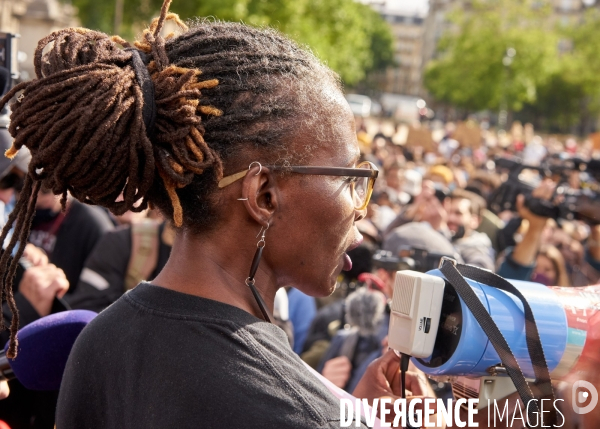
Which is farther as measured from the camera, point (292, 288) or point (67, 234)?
point (292, 288)

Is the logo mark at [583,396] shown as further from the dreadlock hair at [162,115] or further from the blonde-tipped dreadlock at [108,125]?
the blonde-tipped dreadlock at [108,125]

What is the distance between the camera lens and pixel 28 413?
2438mm

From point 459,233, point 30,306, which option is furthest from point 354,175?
point 459,233

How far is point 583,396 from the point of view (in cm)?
163

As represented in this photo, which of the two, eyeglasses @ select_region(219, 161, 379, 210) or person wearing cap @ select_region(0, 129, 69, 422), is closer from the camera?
eyeglasses @ select_region(219, 161, 379, 210)

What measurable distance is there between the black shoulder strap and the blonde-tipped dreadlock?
2.08ft

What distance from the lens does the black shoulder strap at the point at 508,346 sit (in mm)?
1604

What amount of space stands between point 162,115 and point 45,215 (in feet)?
10.5

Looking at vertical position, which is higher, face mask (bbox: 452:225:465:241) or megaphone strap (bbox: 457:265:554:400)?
megaphone strap (bbox: 457:265:554:400)

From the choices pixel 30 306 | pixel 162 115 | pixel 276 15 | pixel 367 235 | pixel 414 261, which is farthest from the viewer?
pixel 276 15

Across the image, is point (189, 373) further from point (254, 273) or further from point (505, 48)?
point (505, 48)

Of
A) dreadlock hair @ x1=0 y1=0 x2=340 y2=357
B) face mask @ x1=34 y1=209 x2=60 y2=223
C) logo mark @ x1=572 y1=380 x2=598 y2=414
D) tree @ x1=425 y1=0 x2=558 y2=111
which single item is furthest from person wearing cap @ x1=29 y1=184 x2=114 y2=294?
tree @ x1=425 y1=0 x2=558 y2=111

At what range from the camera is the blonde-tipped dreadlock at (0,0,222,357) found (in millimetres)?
1446

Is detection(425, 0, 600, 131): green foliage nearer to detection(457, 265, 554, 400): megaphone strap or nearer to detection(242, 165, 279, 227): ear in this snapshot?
detection(457, 265, 554, 400): megaphone strap
